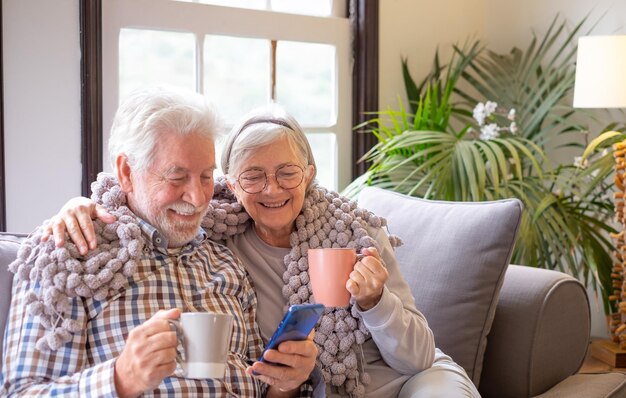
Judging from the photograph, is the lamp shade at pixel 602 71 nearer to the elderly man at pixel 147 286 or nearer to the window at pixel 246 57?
the window at pixel 246 57

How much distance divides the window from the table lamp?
3.20ft

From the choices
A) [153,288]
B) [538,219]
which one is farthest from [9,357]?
[538,219]

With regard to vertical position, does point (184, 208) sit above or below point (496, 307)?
above

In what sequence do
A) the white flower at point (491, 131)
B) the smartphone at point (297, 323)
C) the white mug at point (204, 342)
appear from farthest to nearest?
the white flower at point (491, 131) < the smartphone at point (297, 323) < the white mug at point (204, 342)

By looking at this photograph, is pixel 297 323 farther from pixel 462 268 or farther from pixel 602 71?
pixel 602 71

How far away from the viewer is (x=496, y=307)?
7.16 feet

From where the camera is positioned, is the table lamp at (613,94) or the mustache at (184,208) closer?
the mustache at (184,208)

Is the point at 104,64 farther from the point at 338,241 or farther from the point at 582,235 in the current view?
the point at 582,235

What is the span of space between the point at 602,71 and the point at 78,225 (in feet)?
6.64

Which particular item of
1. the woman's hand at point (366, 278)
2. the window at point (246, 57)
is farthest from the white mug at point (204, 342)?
the window at point (246, 57)

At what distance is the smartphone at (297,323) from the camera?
141 centimetres

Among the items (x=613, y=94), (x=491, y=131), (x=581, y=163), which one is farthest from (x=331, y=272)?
(x=491, y=131)

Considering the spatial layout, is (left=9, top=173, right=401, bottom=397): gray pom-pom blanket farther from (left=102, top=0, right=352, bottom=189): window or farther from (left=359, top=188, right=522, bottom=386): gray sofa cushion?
(left=102, top=0, right=352, bottom=189): window

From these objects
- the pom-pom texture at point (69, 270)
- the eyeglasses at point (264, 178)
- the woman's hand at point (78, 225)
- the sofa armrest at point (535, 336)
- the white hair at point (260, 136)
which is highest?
the white hair at point (260, 136)
